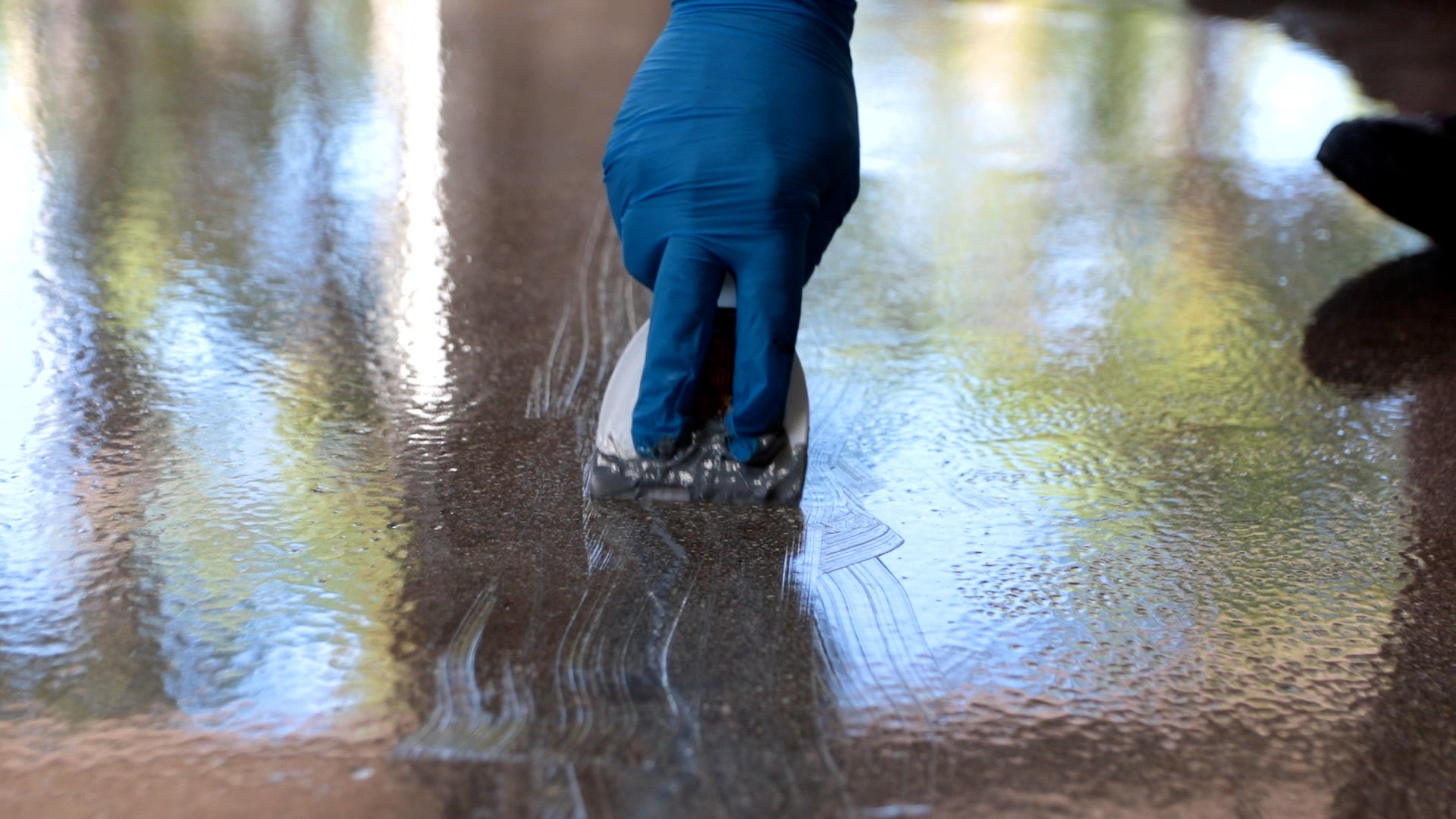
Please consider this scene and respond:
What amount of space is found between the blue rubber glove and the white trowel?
1.3 inches

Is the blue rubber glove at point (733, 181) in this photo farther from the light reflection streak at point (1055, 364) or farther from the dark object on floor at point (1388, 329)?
the dark object on floor at point (1388, 329)

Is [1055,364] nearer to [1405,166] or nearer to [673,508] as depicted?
[673,508]

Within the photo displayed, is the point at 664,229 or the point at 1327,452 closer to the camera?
the point at 664,229

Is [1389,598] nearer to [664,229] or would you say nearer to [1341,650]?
[1341,650]

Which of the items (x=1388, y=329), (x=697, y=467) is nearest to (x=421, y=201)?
(x=697, y=467)

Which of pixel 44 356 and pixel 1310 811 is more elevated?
pixel 44 356

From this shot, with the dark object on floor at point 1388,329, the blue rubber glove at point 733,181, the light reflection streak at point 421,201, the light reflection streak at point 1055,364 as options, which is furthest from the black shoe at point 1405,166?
the light reflection streak at point 421,201

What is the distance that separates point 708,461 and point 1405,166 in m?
2.17

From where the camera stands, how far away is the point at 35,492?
1.63 m

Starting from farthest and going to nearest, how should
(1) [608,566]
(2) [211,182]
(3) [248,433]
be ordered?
1. (2) [211,182]
2. (3) [248,433]
3. (1) [608,566]

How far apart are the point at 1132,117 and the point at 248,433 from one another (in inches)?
138

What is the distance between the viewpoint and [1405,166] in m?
2.93

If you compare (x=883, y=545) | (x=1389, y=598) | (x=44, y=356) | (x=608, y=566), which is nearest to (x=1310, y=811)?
(x=1389, y=598)

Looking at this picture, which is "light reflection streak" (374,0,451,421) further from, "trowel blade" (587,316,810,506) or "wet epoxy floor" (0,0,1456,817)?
"trowel blade" (587,316,810,506)
